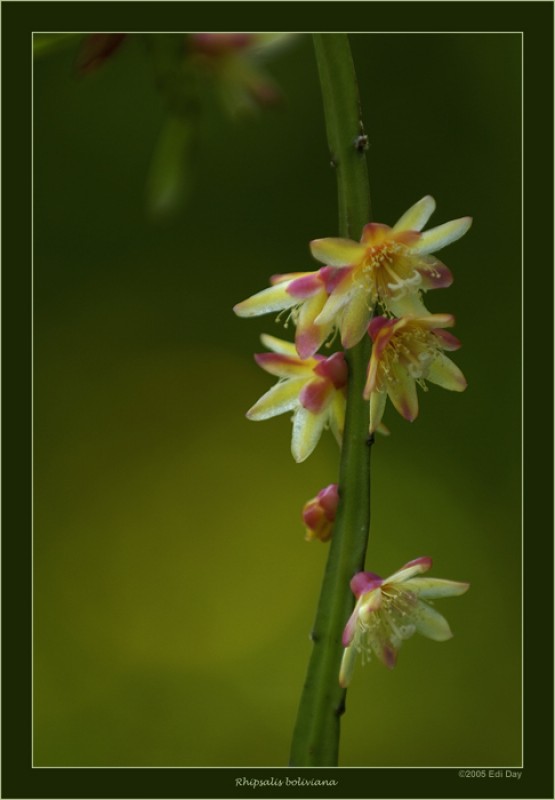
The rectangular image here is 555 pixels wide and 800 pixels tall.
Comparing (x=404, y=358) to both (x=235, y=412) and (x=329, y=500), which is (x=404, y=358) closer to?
(x=329, y=500)

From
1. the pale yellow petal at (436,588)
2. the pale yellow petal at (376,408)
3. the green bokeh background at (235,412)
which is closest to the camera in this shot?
the pale yellow petal at (376,408)

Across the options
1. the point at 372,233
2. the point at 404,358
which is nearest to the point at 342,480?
the point at 404,358

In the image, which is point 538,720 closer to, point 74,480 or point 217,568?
point 217,568

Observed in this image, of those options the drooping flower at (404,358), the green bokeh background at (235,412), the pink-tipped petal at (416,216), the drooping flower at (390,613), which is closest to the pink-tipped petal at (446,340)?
the drooping flower at (404,358)

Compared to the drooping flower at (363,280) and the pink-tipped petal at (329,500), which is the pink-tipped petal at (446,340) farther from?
the pink-tipped petal at (329,500)

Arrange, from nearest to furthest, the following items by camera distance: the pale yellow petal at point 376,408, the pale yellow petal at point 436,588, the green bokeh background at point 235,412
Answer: the pale yellow petal at point 376,408 < the pale yellow petal at point 436,588 < the green bokeh background at point 235,412

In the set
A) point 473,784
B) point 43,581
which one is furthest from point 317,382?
point 43,581
